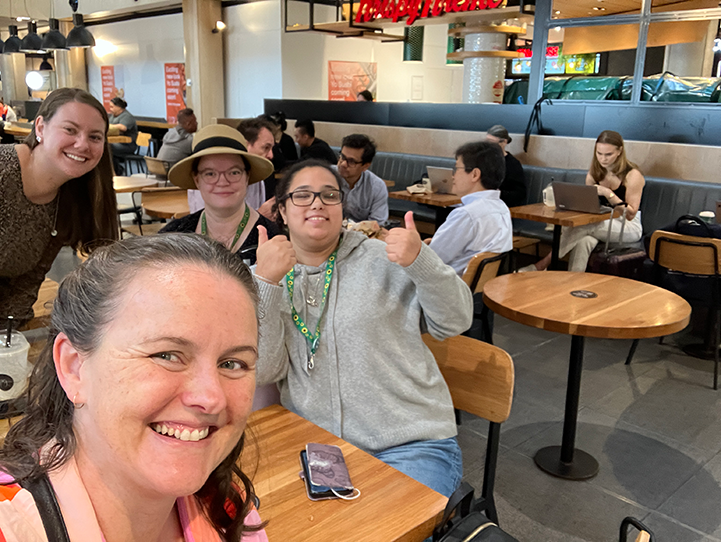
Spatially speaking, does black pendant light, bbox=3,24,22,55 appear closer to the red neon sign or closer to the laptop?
the red neon sign

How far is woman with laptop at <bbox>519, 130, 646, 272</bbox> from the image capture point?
502 centimetres

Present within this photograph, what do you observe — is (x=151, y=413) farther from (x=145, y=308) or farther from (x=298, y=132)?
(x=298, y=132)

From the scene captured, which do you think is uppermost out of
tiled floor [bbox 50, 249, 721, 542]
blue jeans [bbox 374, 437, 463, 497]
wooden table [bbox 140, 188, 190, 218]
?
wooden table [bbox 140, 188, 190, 218]

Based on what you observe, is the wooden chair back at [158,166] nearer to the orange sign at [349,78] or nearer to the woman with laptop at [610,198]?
the woman with laptop at [610,198]

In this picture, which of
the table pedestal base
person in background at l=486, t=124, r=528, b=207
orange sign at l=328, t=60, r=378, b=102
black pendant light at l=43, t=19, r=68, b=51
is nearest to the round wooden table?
the table pedestal base

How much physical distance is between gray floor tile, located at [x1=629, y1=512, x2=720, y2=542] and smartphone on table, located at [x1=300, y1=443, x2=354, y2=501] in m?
1.64

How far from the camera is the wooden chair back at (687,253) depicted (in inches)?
146

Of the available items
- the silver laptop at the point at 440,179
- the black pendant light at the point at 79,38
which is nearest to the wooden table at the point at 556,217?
the silver laptop at the point at 440,179

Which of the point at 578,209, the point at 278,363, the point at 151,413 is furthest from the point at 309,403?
the point at 578,209

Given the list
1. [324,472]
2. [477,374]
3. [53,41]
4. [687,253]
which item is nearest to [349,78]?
[53,41]

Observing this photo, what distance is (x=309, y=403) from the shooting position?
5.81ft

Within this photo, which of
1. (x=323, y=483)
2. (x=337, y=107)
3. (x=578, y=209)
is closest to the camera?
(x=323, y=483)

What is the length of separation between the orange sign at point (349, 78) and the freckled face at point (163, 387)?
1077 cm

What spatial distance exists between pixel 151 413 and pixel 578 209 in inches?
187
